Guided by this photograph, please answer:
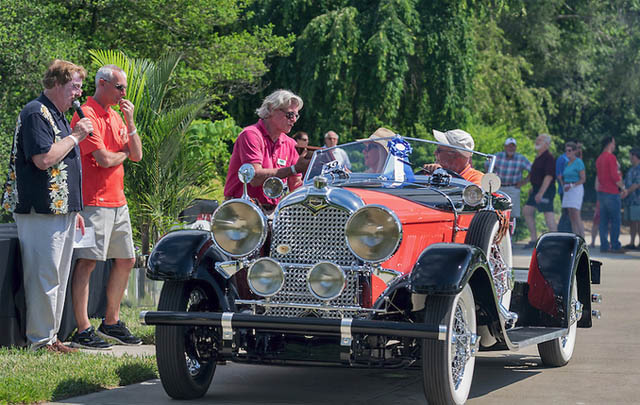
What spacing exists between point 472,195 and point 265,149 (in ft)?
5.98

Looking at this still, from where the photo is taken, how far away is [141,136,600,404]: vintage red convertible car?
5512 mm

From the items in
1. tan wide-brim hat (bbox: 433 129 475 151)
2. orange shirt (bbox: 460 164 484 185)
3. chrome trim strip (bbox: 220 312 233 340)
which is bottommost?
chrome trim strip (bbox: 220 312 233 340)

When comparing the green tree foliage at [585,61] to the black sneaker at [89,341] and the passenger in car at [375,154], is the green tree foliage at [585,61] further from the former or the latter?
the black sneaker at [89,341]

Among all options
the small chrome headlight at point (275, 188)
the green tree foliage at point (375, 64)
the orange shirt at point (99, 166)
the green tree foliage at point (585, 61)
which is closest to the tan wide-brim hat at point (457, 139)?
the small chrome headlight at point (275, 188)

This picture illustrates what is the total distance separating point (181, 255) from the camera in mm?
6027

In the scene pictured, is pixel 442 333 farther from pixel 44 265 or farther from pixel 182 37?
pixel 182 37

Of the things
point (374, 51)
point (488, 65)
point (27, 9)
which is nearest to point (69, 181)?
point (27, 9)

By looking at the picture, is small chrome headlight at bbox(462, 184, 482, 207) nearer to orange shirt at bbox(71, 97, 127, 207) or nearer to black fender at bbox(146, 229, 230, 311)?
black fender at bbox(146, 229, 230, 311)

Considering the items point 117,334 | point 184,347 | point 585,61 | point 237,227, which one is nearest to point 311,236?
point 237,227

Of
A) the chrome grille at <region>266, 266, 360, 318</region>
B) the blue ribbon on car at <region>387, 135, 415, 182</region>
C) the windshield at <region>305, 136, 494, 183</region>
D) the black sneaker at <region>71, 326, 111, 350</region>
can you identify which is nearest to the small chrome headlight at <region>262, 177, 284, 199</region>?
the windshield at <region>305, 136, 494, 183</region>

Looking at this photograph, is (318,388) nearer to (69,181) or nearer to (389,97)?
(69,181)

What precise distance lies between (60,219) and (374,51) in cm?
1329

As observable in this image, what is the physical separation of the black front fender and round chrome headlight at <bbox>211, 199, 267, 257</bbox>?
96 centimetres

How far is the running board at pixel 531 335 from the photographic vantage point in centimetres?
642
